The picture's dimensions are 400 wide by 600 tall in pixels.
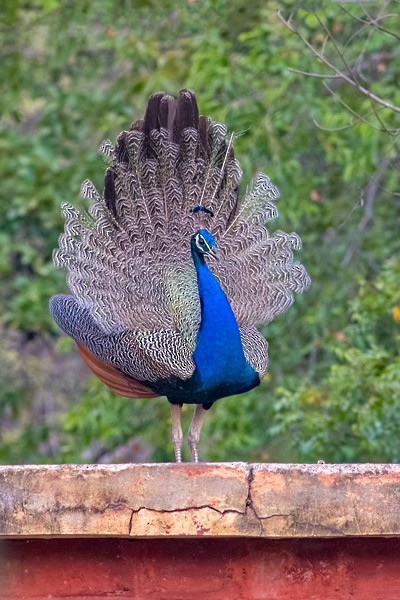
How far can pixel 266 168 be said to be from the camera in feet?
23.9

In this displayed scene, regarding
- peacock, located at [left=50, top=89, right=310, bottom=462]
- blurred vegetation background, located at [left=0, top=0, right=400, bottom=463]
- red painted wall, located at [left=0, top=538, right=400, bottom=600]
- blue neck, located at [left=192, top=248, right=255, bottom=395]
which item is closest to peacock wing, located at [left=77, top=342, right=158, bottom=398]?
peacock, located at [left=50, top=89, right=310, bottom=462]

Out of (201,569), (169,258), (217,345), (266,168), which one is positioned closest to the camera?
(201,569)

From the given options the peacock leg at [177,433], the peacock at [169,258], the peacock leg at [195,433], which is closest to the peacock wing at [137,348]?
the peacock at [169,258]

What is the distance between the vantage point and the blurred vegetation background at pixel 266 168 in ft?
22.2

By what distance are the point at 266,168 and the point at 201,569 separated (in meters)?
4.32

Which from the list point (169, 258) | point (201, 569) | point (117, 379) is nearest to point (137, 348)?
point (117, 379)

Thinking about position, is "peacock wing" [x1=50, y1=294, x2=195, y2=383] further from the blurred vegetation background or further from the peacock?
the blurred vegetation background

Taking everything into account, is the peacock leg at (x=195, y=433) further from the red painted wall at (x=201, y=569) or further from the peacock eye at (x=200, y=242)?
the red painted wall at (x=201, y=569)

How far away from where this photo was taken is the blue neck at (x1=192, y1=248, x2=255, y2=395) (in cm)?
533

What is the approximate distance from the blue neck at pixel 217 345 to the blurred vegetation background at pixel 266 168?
1140 millimetres

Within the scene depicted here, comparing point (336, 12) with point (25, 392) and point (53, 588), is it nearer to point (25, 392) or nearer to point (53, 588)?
point (53, 588)

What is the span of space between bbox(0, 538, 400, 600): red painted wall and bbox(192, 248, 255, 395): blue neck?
214 cm

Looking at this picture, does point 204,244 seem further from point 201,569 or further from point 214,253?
point 201,569

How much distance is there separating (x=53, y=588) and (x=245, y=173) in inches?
164
